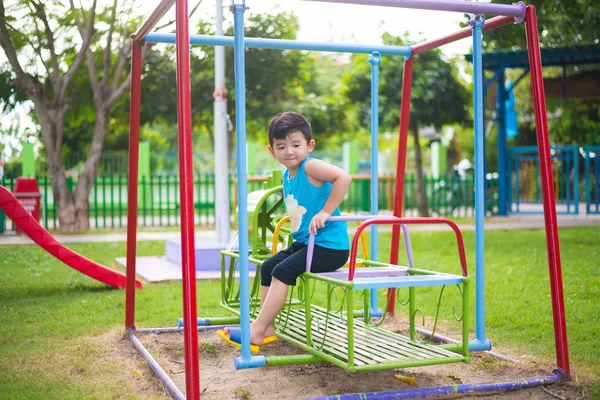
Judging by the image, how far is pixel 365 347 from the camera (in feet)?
11.6

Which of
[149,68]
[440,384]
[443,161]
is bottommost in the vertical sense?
[440,384]

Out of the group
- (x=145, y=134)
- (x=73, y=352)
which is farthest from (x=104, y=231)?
(x=145, y=134)

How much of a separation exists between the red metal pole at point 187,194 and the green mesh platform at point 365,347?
641 millimetres

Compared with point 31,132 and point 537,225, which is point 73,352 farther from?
point 31,132

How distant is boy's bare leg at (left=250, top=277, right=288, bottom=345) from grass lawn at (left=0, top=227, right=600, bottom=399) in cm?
69

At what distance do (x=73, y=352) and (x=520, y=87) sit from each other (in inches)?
959

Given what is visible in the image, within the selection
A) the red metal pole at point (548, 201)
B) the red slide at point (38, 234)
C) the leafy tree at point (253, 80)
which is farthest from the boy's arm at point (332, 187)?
the leafy tree at point (253, 80)

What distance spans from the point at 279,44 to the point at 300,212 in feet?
4.40

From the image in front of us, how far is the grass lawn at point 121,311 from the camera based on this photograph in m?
3.82

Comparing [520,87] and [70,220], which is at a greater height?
[520,87]

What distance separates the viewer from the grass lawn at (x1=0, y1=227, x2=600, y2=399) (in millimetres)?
3818

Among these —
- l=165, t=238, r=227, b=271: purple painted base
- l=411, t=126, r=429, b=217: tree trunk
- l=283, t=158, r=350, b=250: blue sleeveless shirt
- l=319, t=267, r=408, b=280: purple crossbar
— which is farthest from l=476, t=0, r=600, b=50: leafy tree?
l=283, t=158, r=350, b=250: blue sleeveless shirt

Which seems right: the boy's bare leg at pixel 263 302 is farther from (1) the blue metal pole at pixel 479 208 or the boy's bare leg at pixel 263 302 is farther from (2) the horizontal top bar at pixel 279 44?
(2) the horizontal top bar at pixel 279 44

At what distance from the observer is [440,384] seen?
3.63 metres
